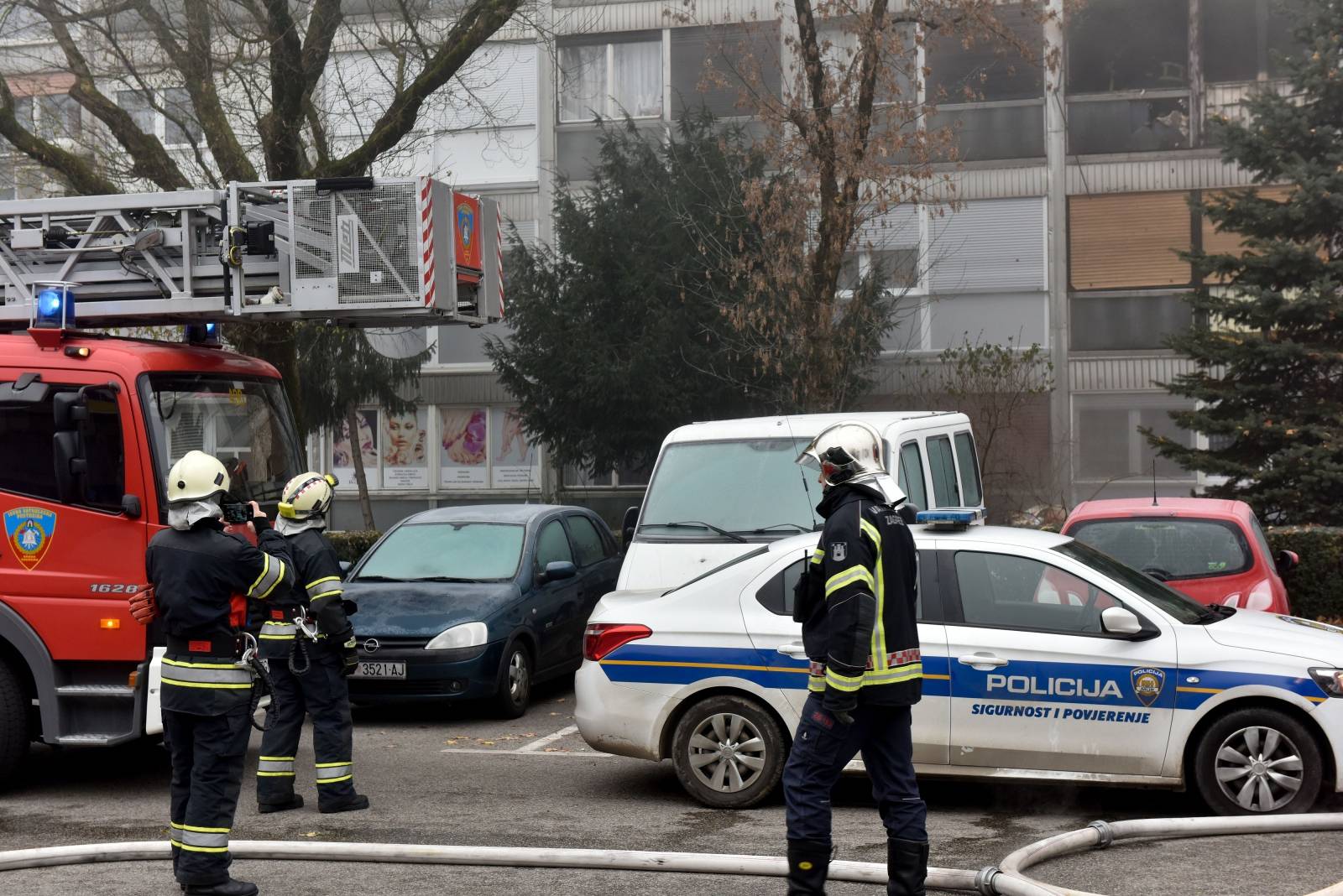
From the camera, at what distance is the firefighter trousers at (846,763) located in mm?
5672

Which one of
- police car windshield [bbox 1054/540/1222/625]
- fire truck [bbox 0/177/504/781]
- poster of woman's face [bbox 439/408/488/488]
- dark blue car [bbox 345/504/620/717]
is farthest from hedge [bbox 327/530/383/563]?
poster of woman's face [bbox 439/408/488/488]

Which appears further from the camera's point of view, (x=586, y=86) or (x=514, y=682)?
(x=586, y=86)

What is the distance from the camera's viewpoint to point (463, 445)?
31266mm

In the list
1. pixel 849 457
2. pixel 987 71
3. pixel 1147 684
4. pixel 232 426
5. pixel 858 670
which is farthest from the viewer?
pixel 987 71

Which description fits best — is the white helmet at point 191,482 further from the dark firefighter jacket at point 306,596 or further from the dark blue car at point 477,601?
the dark blue car at point 477,601

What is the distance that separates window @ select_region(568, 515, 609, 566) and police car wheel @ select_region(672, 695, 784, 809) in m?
5.38

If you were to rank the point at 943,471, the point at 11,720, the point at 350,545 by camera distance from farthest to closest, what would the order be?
the point at 350,545 < the point at 943,471 < the point at 11,720

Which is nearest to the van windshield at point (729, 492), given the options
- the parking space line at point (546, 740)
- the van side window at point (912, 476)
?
the van side window at point (912, 476)

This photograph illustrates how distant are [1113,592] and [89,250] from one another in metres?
6.37

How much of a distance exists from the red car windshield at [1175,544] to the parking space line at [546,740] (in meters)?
3.91

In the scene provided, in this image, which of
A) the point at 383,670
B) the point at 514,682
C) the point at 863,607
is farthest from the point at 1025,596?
the point at 383,670

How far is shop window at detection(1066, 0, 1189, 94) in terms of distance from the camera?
89.4 feet

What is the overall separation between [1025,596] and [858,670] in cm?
245

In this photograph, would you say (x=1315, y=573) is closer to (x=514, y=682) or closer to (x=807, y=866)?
(x=514, y=682)
